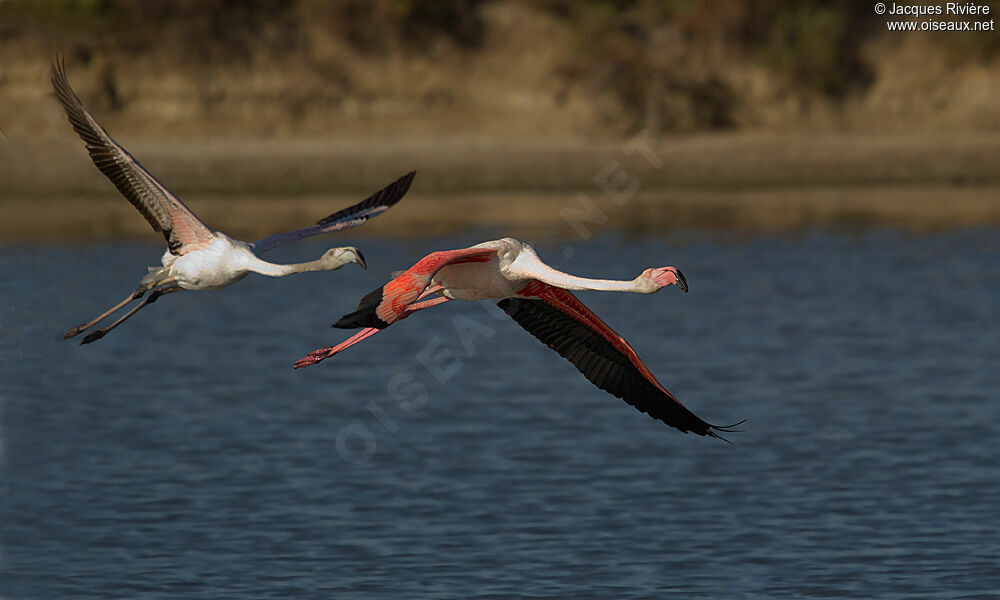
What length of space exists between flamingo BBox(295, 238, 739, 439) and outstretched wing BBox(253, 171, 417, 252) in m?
0.87

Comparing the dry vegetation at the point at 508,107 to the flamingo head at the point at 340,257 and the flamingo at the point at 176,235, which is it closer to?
the flamingo at the point at 176,235

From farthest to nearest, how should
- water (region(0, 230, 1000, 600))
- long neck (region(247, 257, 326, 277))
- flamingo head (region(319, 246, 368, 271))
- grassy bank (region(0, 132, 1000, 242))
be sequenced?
grassy bank (region(0, 132, 1000, 242)), water (region(0, 230, 1000, 600)), long neck (region(247, 257, 326, 277)), flamingo head (region(319, 246, 368, 271))

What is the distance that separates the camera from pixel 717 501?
1697cm

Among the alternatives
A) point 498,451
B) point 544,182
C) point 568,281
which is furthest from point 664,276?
point 544,182

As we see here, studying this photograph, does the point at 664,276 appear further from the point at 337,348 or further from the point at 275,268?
the point at 337,348

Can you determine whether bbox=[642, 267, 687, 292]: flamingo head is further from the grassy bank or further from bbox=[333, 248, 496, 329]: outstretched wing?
the grassy bank

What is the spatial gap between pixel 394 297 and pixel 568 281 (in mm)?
1608

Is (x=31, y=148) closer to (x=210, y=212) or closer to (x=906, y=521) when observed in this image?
(x=210, y=212)

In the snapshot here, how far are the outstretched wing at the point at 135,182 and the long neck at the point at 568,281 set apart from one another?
236cm

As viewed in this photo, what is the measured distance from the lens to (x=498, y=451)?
1914cm

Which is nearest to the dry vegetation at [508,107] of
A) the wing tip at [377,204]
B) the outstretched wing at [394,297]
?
the wing tip at [377,204]

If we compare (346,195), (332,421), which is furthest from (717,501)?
(346,195)

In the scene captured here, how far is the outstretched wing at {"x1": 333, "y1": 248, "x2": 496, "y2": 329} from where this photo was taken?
1058 centimetres

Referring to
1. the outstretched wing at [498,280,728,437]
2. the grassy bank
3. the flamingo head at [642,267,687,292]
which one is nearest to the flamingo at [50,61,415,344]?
the outstretched wing at [498,280,728,437]
